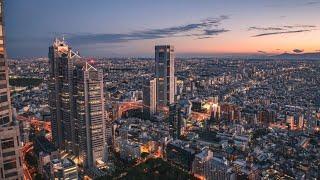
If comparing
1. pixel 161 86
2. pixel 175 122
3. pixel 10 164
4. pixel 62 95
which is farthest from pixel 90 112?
pixel 161 86

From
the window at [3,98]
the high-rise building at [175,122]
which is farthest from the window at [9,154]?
the high-rise building at [175,122]

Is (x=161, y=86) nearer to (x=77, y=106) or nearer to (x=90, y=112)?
(x=77, y=106)

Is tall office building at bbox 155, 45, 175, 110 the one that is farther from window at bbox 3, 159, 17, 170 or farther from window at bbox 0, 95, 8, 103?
window at bbox 0, 95, 8, 103

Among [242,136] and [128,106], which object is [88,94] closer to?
[242,136]

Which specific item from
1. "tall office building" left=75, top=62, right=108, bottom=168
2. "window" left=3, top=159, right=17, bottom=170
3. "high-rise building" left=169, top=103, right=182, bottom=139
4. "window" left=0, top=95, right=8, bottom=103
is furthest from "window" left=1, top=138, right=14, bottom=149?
"high-rise building" left=169, top=103, right=182, bottom=139

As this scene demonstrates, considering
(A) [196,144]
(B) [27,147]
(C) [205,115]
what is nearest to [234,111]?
(C) [205,115]

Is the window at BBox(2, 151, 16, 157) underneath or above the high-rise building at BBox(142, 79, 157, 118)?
above
